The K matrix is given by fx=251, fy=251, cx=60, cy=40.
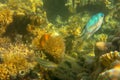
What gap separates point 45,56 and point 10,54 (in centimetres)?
77

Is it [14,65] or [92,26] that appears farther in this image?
[14,65]

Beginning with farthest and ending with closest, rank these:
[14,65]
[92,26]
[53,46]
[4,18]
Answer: [4,18] < [53,46] < [14,65] < [92,26]

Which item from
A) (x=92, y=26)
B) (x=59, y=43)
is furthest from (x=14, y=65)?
(x=92, y=26)

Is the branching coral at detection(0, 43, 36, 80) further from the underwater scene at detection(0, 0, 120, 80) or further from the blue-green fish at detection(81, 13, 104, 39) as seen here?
the blue-green fish at detection(81, 13, 104, 39)

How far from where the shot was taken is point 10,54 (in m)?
5.50

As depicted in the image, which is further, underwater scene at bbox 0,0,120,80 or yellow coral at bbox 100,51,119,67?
underwater scene at bbox 0,0,120,80

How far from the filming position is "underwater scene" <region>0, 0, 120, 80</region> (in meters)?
4.64

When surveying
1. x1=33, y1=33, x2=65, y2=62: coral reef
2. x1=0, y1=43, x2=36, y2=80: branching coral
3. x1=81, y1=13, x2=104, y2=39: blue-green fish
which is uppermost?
x1=81, y1=13, x2=104, y2=39: blue-green fish

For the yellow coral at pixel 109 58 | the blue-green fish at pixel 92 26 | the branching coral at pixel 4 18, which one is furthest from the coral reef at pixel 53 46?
the yellow coral at pixel 109 58

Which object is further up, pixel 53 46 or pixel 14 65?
pixel 53 46

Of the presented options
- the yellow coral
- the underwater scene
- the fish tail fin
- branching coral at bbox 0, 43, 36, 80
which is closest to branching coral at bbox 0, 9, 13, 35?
the underwater scene

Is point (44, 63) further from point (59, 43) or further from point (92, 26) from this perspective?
point (92, 26)

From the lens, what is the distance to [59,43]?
544 cm

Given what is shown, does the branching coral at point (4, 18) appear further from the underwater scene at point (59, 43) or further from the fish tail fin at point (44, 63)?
the fish tail fin at point (44, 63)
